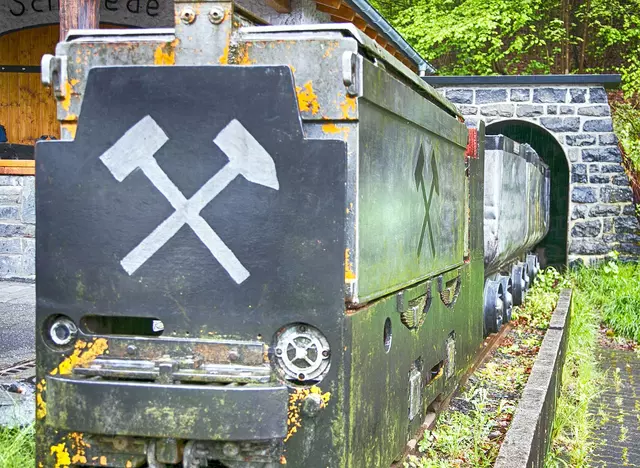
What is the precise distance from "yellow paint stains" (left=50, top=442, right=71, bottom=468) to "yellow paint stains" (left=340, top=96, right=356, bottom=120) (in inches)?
55.4

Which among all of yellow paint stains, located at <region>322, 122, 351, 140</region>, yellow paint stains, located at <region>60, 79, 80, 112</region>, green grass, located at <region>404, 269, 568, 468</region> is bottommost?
green grass, located at <region>404, 269, 568, 468</region>

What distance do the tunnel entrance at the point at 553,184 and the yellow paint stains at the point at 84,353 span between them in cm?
1256

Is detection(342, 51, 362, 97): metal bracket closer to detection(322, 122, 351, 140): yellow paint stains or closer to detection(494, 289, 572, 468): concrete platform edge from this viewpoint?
detection(322, 122, 351, 140): yellow paint stains

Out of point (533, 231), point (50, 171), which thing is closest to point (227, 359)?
point (50, 171)

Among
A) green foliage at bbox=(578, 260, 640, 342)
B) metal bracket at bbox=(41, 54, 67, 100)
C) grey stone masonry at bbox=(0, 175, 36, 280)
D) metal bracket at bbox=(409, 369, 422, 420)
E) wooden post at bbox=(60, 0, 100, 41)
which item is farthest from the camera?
green foliage at bbox=(578, 260, 640, 342)

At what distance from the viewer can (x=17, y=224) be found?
8.52 meters

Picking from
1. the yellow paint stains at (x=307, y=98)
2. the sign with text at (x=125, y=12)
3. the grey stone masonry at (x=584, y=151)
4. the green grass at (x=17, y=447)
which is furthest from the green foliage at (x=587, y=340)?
the sign with text at (x=125, y=12)

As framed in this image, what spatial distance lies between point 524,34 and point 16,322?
21385 mm

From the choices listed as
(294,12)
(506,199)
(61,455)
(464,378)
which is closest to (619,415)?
(464,378)

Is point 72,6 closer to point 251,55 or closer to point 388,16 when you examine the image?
point 251,55

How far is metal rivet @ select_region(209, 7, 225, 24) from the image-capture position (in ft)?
9.52

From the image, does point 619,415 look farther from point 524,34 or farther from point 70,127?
point 524,34

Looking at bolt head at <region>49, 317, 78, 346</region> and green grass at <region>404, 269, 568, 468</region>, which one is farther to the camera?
green grass at <region>404, 269, 568, 468</region>

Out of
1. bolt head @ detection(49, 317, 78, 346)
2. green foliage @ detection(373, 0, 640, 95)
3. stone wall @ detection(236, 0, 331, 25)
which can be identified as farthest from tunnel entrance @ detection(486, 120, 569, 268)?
bolt head @ detection(49, 317, 78, 346)
